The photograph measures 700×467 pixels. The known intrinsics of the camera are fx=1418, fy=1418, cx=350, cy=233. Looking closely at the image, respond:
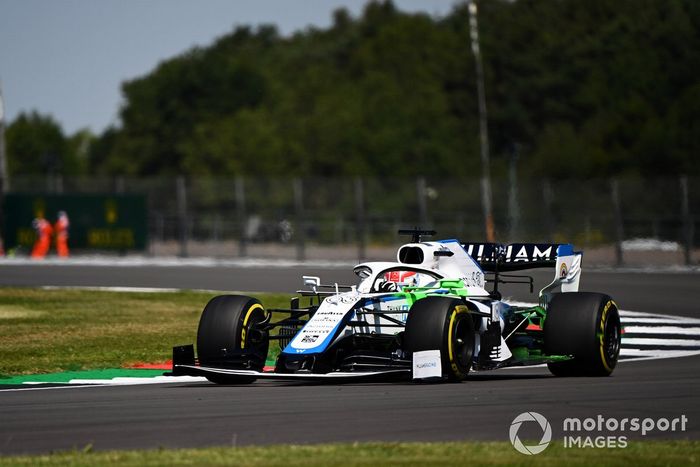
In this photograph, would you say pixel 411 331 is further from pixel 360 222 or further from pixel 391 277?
pixel 360 222

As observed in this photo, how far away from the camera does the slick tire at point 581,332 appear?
13.9 metres

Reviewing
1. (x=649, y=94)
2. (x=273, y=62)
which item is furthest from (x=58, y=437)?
(x=273, y=62)

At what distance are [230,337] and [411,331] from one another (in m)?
1.83

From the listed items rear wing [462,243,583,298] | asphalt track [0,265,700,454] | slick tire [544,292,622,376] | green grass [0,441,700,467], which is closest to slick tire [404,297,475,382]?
asphalt track [0,265,700,454]

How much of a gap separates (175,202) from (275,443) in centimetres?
3774

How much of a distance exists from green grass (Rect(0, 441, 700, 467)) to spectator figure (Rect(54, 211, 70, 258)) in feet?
111

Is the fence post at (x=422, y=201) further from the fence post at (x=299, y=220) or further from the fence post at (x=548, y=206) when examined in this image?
the fence post at (x=299, y=220)

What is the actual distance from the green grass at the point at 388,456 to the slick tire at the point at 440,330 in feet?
10.6

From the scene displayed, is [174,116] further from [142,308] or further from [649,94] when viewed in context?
[142,308]

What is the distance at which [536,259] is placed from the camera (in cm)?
1556

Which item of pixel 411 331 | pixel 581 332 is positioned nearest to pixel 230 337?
pixel 411 331

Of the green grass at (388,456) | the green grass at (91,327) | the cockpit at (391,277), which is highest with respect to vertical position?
the cockpit at (391,277)

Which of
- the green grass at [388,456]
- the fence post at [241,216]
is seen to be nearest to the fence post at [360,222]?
the fence post at [241,216]

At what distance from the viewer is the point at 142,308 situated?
23781 millimetres
